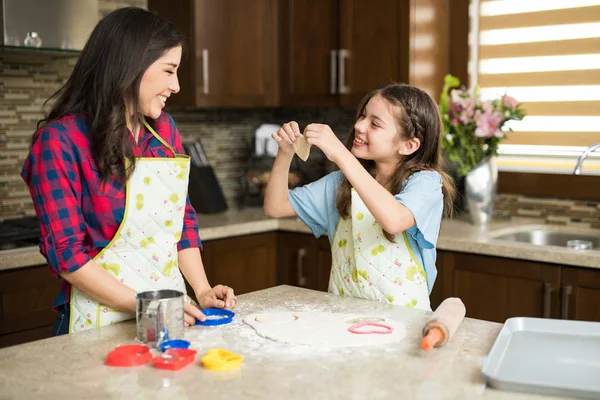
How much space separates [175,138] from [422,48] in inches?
68.3

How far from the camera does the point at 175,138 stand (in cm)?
186

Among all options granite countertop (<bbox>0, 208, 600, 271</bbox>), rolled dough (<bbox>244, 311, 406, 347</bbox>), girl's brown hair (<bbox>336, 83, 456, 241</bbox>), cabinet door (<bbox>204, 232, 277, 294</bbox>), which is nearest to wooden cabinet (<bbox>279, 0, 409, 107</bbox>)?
granite countertop (<bbox>0, 208, 600, 271</bbox>)

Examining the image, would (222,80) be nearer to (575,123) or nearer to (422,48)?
(422,48)

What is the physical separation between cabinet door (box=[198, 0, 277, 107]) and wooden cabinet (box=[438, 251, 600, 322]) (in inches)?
51.2

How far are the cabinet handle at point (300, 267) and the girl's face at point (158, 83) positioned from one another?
65.6 inches

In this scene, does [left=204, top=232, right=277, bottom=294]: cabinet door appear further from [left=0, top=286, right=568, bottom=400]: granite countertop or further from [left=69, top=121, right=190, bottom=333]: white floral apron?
[left=0, top=286, right=568, bottom=400]: granite countertop

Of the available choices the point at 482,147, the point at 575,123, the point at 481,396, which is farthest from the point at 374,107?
the point at 575,123

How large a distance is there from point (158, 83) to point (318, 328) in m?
0.66

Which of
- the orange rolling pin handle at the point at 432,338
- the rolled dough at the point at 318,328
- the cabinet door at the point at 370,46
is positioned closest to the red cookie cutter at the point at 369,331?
the rolled dough at the point at 318,328

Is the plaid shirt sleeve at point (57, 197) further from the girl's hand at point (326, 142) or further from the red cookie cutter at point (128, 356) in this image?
the girl's hand at point (326, 142)

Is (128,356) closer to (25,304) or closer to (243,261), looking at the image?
(25,304)

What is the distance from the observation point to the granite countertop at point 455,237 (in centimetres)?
252

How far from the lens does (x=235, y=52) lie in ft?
11.7

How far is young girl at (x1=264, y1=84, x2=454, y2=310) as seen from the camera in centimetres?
184
